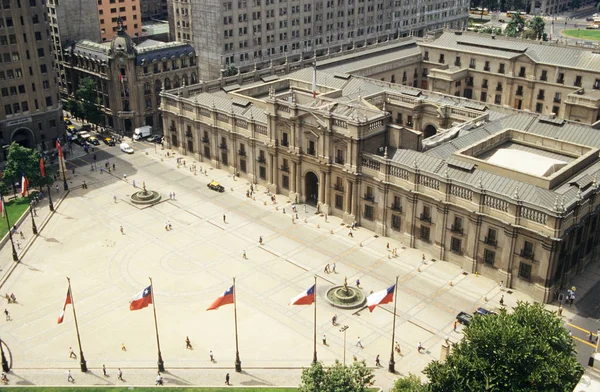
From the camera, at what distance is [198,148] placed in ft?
424

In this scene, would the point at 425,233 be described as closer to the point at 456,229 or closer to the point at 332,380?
the point at 456,229

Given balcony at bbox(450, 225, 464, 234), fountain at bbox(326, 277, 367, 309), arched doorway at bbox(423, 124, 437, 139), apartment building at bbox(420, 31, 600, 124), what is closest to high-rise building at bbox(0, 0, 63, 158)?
arched doorway at bbox(423, 124, 437, 139)

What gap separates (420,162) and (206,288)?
119 ft

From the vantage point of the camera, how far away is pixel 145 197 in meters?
113

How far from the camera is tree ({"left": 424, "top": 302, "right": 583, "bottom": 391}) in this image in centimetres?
5450

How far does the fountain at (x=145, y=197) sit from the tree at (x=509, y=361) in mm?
67350

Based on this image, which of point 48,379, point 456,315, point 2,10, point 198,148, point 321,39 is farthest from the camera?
point 321,39

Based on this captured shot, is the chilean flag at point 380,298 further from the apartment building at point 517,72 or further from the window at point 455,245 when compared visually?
the apartment building at point 517,72

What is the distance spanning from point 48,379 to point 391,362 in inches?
1483

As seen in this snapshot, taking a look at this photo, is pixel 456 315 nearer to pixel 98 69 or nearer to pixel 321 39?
pixel 98 69

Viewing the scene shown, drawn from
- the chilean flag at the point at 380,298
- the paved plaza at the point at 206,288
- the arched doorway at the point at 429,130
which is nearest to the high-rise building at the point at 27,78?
the paved plaza at the point at 206,288

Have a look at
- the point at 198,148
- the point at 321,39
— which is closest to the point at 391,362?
the point at 198,148

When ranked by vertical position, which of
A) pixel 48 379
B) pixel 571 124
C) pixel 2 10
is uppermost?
pixel 2 10

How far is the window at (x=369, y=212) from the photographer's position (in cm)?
10053
